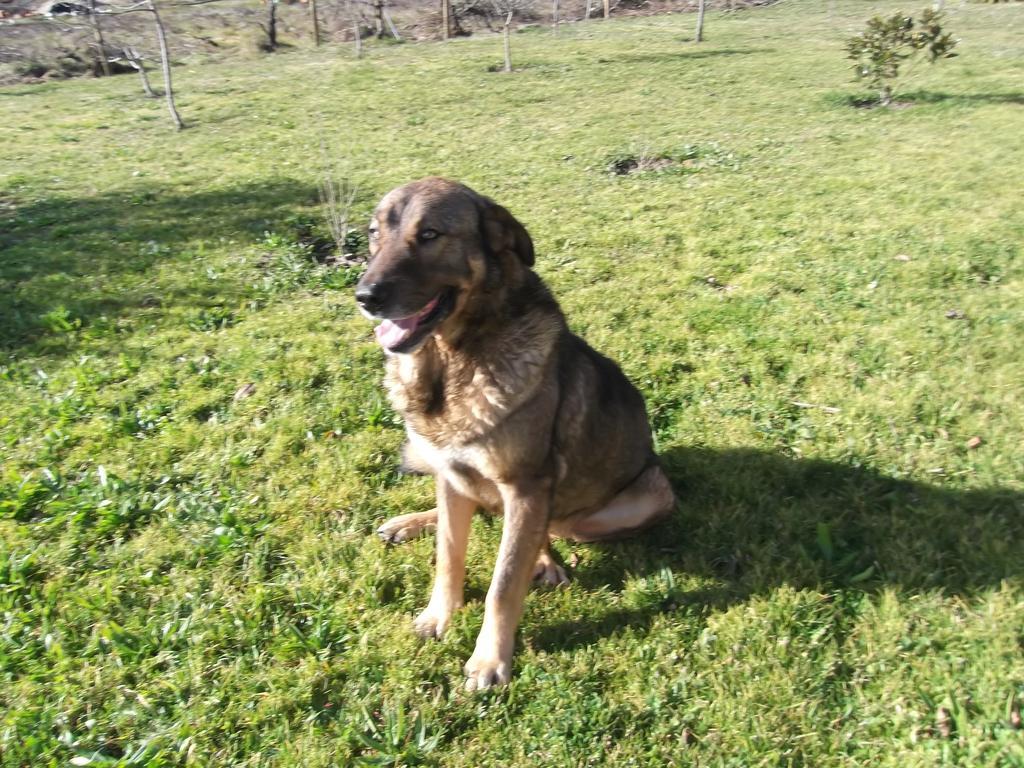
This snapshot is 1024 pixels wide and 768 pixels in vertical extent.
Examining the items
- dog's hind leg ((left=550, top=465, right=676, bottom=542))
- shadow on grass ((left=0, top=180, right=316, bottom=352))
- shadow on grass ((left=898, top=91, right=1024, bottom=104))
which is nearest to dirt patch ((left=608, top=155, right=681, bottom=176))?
shadow on grass ((left=0, top=180, right=316, bottom=352))

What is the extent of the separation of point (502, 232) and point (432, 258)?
0.34 m

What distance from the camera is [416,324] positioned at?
2635 millimetres

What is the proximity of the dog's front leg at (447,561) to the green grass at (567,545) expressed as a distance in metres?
0.11

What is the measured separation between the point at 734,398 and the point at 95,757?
13.3 feet

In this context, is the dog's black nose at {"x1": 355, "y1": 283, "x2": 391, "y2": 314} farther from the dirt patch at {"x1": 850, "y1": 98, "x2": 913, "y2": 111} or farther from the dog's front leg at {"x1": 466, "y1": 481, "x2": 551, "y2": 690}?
the dirt patch at {"x1": 850, "y1": 98, "x2": 913, "y2": 111}

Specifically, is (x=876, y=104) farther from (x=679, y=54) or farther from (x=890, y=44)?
(x=679, y=54)

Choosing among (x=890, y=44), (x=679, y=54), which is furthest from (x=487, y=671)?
(x=679, y=54)

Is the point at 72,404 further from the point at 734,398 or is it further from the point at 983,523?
the point at 983,523

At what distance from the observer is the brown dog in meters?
2.67

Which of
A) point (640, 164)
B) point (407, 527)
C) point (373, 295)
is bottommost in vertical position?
point (407, 527)

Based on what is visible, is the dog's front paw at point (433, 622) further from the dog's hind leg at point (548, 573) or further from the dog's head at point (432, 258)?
the dog's head at point (432, 258)

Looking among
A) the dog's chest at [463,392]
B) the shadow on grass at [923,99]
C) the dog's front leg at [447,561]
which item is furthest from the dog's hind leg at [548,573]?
the shadow on grass at [923,99]

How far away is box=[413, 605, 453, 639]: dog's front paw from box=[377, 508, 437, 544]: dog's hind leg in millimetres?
559

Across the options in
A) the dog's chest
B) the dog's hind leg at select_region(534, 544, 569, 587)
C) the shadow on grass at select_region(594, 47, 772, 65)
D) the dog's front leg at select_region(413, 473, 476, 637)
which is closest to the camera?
the dog's chest
